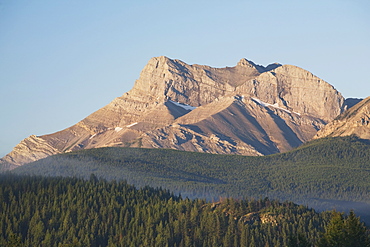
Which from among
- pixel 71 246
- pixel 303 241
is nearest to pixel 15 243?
pixel 71 246

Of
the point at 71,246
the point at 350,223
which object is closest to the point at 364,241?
the point at 350,223

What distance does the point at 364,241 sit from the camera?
6078 inches

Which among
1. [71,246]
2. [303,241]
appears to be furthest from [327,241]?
[71,246]

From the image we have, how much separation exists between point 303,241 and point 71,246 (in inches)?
1804

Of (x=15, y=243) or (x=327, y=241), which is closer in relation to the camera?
(x=327, y=241)

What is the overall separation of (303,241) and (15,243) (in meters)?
51.9

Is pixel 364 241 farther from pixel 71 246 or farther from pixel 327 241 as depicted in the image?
pixel 71 246

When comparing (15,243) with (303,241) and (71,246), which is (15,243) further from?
(303,241)

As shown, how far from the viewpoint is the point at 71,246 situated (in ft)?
563

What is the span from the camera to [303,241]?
15175 cm

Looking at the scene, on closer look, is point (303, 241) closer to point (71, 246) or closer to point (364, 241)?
point (364, 241)

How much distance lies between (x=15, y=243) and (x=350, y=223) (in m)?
59.6

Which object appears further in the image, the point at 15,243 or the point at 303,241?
the point at 15,243

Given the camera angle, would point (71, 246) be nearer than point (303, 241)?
No
